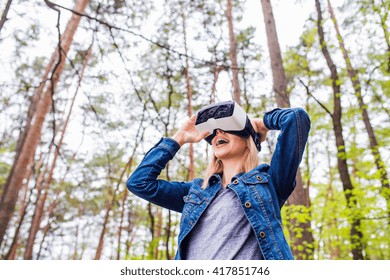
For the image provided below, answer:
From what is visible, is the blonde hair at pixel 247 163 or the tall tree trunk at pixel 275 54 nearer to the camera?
the blonde hair at pixel 247 163

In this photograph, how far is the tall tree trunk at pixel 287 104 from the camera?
14.1ft

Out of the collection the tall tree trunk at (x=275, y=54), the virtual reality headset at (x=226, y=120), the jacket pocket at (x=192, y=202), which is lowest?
the jacket pocket at (x=192, y=202)

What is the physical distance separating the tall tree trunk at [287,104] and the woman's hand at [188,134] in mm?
2709

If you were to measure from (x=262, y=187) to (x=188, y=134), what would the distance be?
49 cm

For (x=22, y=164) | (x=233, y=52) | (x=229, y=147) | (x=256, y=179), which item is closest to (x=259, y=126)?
(x=229, y=147)

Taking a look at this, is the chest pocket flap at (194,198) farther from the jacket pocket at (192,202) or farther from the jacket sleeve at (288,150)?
the jacket sleeve at (288,150)

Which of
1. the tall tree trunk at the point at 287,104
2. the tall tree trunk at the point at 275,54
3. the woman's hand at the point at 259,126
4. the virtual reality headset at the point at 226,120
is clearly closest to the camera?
the virtual reality headset at the point at 226,120

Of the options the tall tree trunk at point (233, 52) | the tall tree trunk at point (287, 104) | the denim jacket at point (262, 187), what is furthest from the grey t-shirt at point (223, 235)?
the tall tree trunk at point (233, 52)

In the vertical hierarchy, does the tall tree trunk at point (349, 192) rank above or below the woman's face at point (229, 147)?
above

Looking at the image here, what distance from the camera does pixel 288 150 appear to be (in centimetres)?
126

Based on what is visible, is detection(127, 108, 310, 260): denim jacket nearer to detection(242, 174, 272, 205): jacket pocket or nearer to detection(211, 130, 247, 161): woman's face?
detection(242, 174, 272, 205): jacket pocket

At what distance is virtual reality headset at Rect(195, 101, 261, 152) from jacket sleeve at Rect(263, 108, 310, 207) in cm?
16
